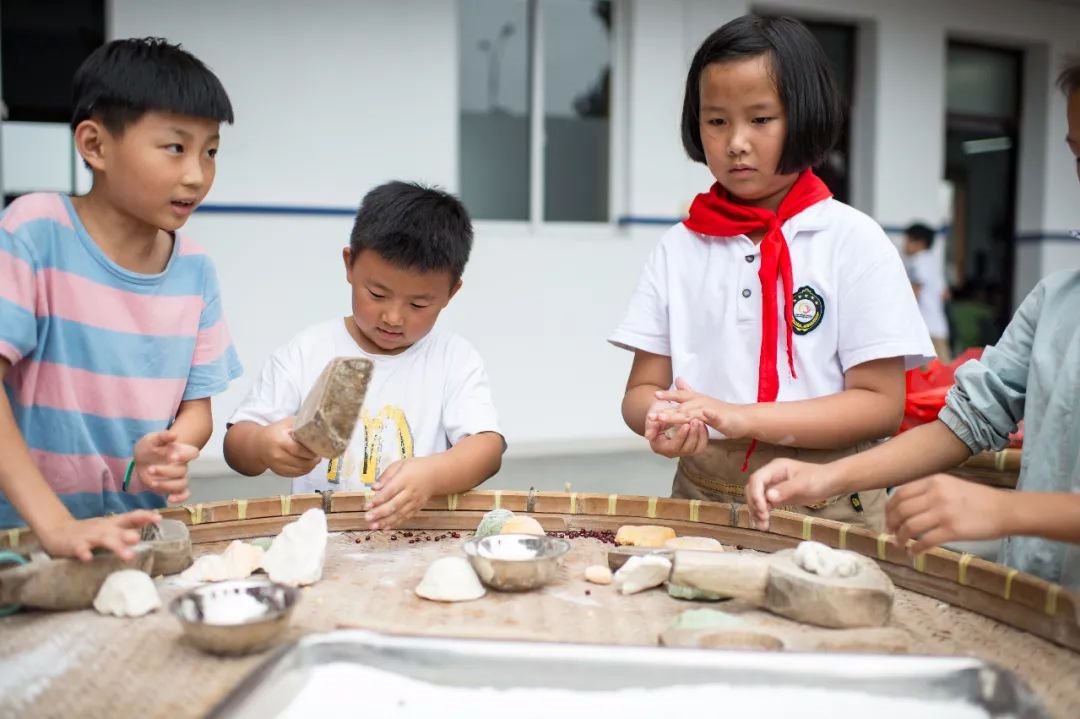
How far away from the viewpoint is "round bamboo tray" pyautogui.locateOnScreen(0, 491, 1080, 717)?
94 cm

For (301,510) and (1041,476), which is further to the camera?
(301,510)

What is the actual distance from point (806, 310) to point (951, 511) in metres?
0.62

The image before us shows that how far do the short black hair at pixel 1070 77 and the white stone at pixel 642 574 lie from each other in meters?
0.83

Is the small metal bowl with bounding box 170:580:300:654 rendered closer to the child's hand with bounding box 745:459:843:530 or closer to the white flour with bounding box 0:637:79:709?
the white flour with bounding box 0:637:79:709

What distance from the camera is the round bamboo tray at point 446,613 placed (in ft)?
3.09

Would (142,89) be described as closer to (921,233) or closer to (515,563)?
(515,563)

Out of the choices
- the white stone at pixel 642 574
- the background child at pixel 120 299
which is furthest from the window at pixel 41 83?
the white stone at pixel 642 574

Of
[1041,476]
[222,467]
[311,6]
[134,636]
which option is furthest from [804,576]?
[311,6]

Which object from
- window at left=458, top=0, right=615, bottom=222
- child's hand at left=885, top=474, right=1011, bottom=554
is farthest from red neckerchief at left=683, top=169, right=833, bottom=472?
window at left=458, top=0, right=615, bottom=222

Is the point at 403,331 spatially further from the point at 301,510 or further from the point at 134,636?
the point at 134,636

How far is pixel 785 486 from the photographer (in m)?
1.31

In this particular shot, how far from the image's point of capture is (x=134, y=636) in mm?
1061

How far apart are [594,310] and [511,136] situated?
1.24 m

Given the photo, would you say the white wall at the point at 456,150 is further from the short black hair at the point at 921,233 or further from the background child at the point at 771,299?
the background child at the point at 771,299
